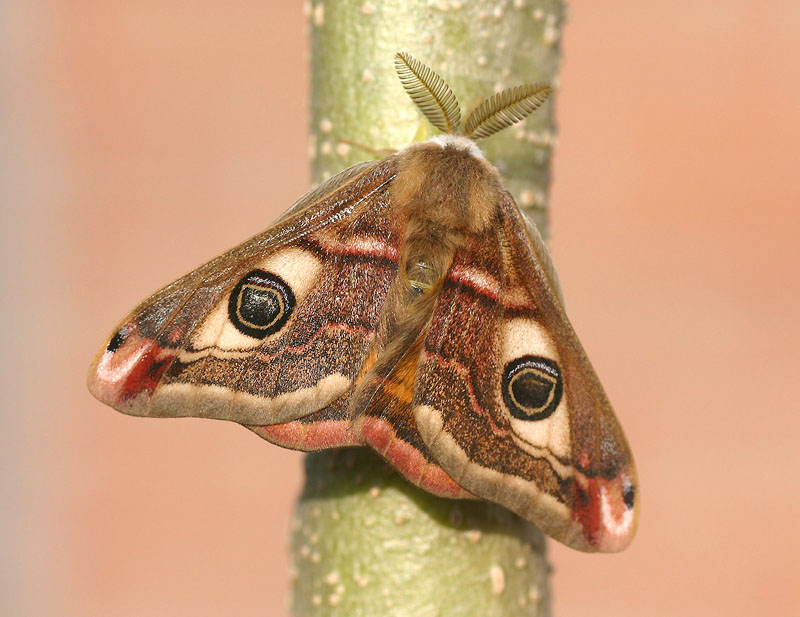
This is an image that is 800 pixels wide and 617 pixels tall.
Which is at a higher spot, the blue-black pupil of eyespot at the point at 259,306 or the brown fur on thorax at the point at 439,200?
the brown fur on thorax at the point at 439,200

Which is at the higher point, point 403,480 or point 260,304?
point 260,304

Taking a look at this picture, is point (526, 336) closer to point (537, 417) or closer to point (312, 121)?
point (537, 417)

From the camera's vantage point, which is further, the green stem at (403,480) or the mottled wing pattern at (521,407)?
the green stem at (403,480)

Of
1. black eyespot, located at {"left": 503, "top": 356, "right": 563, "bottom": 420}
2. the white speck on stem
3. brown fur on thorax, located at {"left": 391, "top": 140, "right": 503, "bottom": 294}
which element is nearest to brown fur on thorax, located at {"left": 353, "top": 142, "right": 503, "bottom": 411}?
brown fur on thorax, located at {"left": 391, "top": 140, "right": 503, "bottom": 294}

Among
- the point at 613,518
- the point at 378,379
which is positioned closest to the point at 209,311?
the point at 378,379

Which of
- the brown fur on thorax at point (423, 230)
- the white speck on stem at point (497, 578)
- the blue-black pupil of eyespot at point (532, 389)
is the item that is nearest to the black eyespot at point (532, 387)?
the blue-black pupil of eyespot at point (532, 389)

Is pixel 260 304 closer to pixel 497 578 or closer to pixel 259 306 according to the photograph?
pixel 259 306

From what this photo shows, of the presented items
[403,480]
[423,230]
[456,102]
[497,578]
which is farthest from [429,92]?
[497,578]

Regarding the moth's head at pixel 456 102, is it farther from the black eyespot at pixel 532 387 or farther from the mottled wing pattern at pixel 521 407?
A: the black eyespot at pixel 532 387
